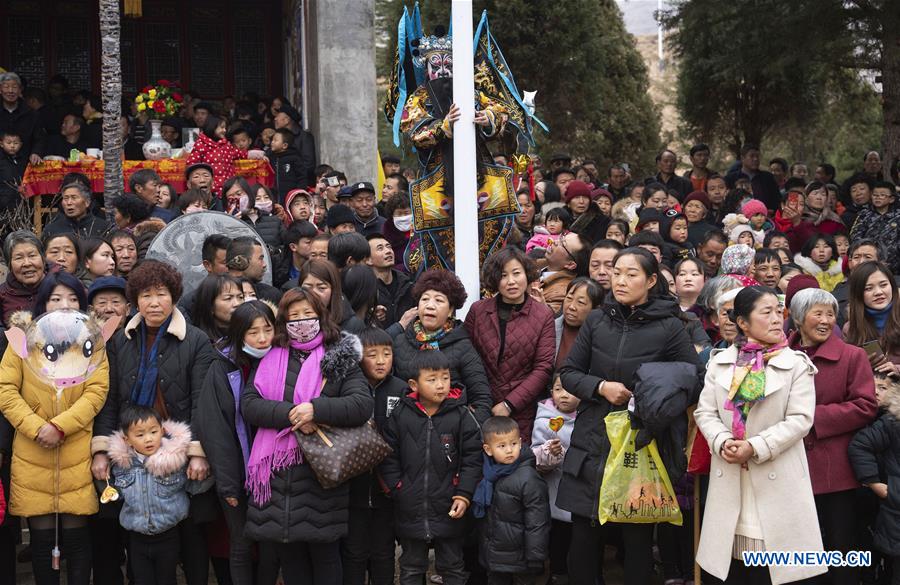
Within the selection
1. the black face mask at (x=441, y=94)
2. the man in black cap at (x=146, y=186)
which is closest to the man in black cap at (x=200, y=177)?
the man in black cap at (x=146, y=186)

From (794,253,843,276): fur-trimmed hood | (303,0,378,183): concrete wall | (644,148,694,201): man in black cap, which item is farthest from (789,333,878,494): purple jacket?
(303,0,378,183): concrete wall

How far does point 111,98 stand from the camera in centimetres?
1078

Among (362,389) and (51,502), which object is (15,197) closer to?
(51,502)

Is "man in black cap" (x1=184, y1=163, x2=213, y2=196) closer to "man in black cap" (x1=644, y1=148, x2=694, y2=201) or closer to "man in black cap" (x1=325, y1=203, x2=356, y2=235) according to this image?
"man in black cap" (x1=325, y1=203, x2=356, y2=235)

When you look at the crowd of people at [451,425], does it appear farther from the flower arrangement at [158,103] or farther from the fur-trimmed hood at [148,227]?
the flower arrangement at [158,103]

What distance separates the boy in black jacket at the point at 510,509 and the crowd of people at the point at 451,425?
0.04 feet

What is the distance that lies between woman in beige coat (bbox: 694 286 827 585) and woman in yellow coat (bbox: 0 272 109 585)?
3257mm

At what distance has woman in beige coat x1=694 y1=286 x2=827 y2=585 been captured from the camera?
17.6 feet

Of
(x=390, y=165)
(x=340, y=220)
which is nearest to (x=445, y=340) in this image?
(x=340, y=220)

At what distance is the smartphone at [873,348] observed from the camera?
6.12 meters

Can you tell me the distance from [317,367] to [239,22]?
1334 cm

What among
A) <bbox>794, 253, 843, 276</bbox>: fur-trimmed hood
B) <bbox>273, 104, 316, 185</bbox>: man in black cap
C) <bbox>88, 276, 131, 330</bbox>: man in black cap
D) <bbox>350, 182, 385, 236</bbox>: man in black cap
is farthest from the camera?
<bbox>273, 104, 316, 185</bbox>: man in black cap

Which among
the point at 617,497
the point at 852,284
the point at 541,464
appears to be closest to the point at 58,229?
the point at 541,464

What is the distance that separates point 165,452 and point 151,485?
19cm
